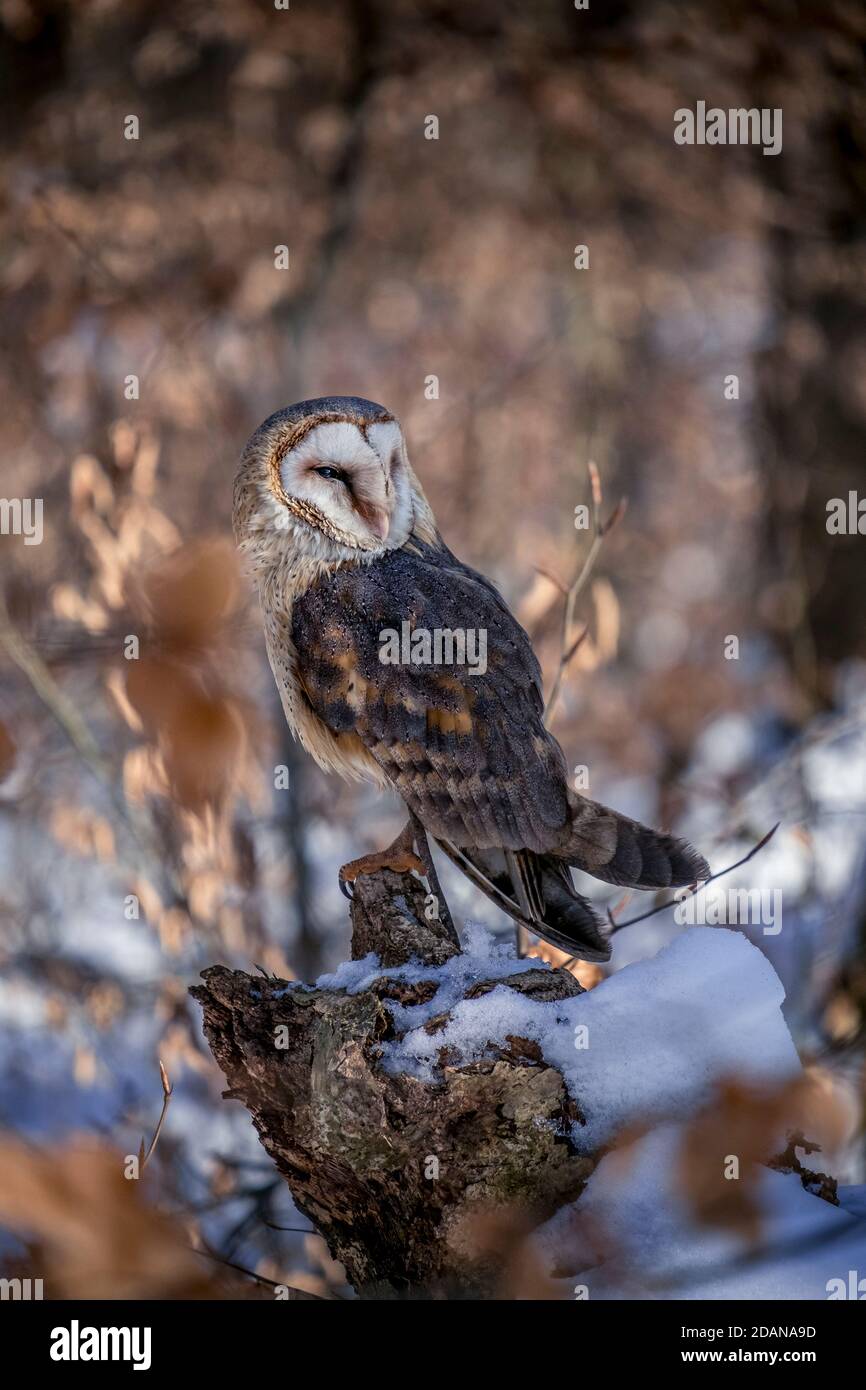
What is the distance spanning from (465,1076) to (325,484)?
0.85m

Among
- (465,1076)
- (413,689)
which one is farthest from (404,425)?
(465,1076)

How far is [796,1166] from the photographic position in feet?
4.58

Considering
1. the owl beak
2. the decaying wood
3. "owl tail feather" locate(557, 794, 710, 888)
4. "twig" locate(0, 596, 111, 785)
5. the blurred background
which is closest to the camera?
the decaying wood

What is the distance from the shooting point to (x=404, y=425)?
10.4ft

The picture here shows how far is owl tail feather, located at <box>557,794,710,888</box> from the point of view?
1.62 m

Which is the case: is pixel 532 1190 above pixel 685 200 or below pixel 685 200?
below

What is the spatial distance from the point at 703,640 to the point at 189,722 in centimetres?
206

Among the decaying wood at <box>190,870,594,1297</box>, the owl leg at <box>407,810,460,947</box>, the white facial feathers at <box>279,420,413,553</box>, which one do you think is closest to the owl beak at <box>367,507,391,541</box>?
the white facial feathers at <box>279,420,413,553</box>

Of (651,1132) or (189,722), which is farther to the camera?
(189,722)

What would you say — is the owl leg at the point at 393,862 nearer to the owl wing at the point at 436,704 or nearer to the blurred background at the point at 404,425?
the owl wing at the point at 436,704

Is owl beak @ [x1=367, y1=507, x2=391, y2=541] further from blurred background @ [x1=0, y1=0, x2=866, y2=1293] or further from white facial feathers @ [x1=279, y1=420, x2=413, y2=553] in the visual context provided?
blurred background @ [x1=0, y1=0, x2=866, y2=1293]

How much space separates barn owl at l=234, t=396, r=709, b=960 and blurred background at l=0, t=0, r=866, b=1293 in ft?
1.04
